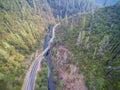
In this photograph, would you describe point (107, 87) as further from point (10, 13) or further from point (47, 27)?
point (47, 27)

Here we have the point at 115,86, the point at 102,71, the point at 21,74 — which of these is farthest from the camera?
the point at 21,74

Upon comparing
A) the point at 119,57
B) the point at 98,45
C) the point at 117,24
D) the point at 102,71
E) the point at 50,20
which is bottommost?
the point at 102,71

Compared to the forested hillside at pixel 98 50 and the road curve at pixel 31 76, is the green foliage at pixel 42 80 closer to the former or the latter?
the road curve at pixel 31 76

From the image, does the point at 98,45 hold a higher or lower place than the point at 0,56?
higher

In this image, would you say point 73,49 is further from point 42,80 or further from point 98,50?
point 42,80

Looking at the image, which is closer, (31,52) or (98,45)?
(98,45)

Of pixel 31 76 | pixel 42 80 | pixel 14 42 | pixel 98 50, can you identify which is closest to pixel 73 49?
pixel 98 50

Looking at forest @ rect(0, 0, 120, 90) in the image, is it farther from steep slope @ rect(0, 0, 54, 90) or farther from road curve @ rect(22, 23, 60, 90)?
road curve @ rect(22, 23, 60, 90)

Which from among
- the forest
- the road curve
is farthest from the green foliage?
the road curve

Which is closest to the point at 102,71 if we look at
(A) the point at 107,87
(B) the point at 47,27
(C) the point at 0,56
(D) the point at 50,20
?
(A) the point at 107,87
